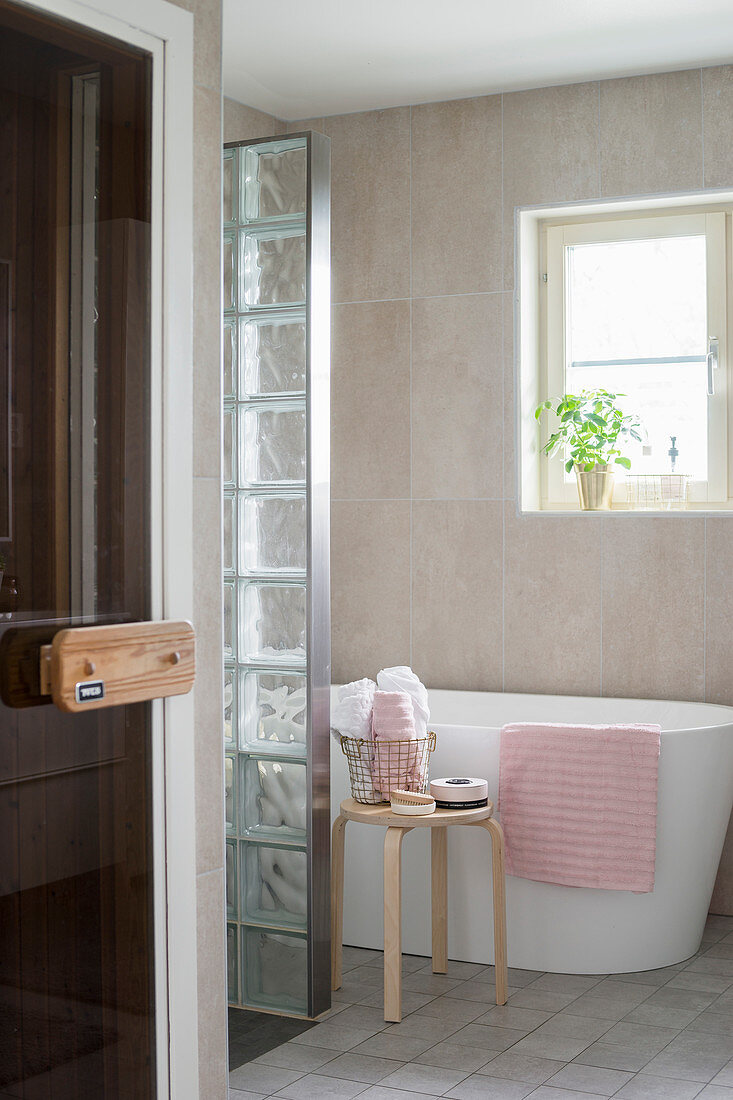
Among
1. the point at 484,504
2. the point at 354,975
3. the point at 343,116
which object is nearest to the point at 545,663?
the point at 484,504

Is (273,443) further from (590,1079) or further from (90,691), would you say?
(590,1079)

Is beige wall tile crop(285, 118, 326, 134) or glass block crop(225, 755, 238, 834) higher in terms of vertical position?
beige wall tile crop(285, 118, 326, 134)

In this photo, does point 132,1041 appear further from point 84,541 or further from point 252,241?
point 252,241

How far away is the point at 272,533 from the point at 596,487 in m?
1.45

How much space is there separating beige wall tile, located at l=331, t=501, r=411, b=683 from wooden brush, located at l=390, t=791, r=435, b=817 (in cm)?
127

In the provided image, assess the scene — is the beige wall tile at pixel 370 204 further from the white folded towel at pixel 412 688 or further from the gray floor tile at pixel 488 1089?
the gray floor tile at pixel 488 1089

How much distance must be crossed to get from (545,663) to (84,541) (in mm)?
2492

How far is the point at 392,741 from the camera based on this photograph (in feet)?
9.64

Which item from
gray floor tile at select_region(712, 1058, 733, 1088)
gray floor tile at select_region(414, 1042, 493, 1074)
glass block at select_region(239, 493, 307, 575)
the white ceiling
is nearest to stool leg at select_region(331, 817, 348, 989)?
gray floor tile at select_region(414, 1042, 493, 1074)

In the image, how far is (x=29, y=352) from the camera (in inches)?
62.6

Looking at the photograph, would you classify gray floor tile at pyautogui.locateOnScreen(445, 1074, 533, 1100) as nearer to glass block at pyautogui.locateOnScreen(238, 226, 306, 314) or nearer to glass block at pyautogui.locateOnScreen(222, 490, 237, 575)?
glass block at pyautogui.locateOnScreen(222, 490, 237, 575)

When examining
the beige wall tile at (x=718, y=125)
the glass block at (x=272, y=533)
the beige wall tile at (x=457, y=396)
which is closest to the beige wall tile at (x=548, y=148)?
the beige wall tile at (x=457, y=396)

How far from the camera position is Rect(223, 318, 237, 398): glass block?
9.49 feet

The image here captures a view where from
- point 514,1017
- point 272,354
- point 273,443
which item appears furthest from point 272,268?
point 514,1017
